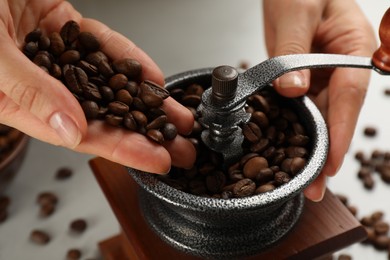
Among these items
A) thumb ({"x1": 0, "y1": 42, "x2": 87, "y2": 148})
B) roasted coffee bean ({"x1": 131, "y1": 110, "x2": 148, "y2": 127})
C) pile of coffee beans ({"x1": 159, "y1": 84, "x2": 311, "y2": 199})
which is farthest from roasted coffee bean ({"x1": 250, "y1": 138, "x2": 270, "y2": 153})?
thumb ({"x1": 0, "y1": 42, "x2": 87, "y2": 148})

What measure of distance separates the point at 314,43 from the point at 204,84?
0.41m

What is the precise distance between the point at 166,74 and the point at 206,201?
3.32 feet

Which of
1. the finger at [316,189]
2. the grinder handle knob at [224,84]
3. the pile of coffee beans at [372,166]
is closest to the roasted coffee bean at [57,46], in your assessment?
the grinder handle knob at [224,84]

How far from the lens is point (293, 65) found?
1021 mm

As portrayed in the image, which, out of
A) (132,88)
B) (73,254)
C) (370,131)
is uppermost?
(132,88)

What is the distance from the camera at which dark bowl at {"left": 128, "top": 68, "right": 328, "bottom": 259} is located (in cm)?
92

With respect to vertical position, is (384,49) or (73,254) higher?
(384,49)

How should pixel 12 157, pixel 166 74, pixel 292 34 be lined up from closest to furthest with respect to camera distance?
pixel 292 34 < pixel 12 157 < pixel 166 74

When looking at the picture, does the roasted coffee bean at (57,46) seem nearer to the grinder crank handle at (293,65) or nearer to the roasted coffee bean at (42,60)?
the roasted coffee bean at (42,60)

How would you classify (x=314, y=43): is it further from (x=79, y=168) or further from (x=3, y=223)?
(x=3, y=223)

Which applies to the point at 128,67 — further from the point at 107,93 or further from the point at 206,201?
the point at 206,201

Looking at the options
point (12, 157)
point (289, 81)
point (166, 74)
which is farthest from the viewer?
point (166, 74)

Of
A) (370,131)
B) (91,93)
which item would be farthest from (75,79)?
(370,131)

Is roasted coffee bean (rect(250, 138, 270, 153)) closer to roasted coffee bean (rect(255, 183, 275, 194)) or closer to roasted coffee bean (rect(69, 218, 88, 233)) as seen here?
roasted coffee bean (rect(255, 183, 275, 194))
